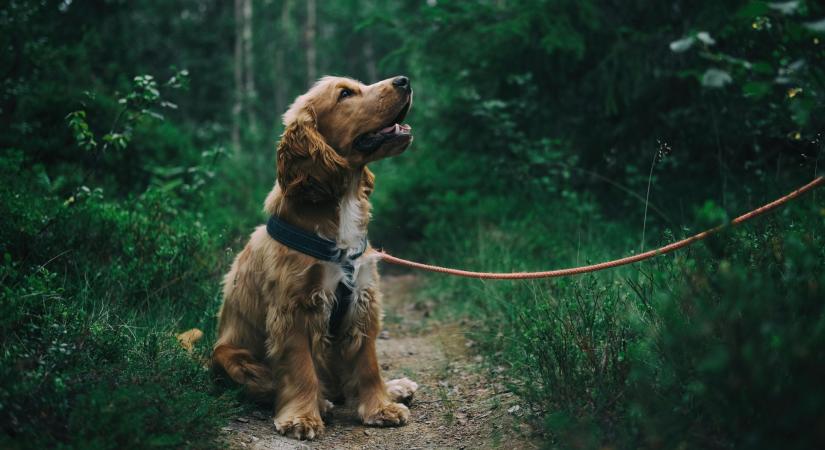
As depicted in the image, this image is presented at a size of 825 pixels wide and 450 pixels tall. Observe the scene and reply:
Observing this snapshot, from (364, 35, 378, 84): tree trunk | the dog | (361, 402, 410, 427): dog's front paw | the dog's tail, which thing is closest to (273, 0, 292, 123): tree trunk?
(364, 35, 378, 84): tree trunk

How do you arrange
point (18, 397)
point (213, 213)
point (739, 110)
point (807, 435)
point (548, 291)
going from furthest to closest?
point (213, 213)
point (739, 110)
point (548, 291)
point (18, 397)
point (807, 435)

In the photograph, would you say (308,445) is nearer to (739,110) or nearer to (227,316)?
(227,316)

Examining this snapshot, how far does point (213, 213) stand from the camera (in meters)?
6.99

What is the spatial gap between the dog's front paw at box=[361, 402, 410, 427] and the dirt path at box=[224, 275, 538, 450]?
4 cm

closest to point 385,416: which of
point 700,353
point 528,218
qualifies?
point 700,353

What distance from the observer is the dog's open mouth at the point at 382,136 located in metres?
3.58

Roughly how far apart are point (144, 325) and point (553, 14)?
15.1ft

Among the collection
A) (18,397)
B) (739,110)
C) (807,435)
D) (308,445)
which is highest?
(739,110)

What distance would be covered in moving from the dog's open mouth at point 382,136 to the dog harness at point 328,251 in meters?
0.55

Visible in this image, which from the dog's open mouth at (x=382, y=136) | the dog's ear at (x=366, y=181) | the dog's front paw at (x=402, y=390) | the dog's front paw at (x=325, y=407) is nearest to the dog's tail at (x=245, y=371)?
the dog's front paw at (x=325, y=407)

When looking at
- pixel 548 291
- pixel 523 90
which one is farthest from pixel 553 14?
pixel 548 291

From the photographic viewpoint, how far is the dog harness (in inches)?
132

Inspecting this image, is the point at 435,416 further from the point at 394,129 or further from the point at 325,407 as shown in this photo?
the point at 394,129

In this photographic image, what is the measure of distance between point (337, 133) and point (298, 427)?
5.41ft
